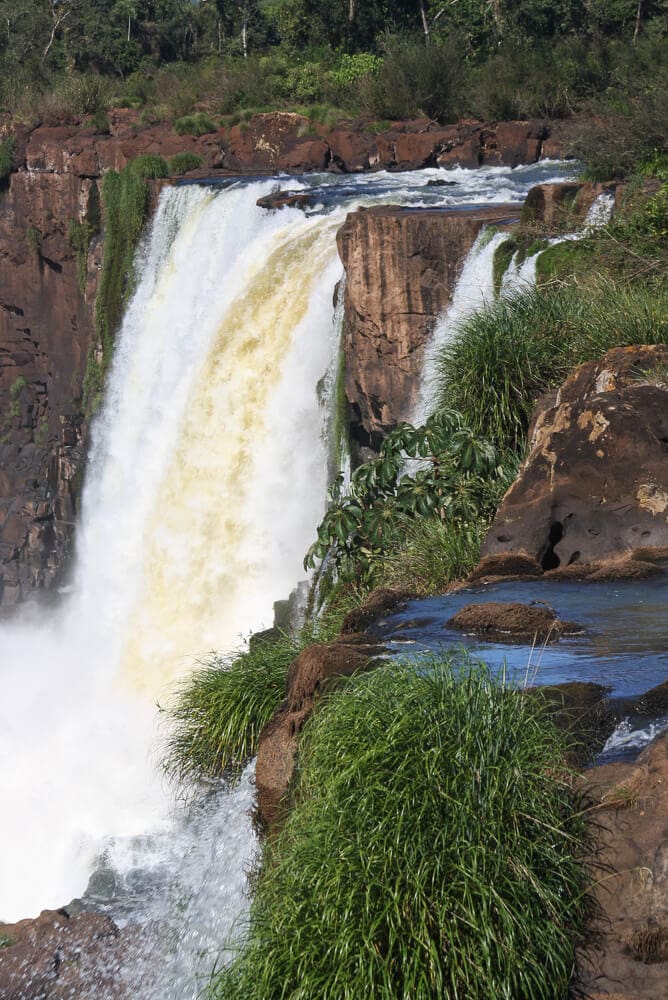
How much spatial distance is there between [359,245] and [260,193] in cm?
589

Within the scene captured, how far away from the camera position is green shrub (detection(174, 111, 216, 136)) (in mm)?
24969

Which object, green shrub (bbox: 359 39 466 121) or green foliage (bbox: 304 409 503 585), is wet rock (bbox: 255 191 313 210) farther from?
green foliage (bbox: 304 409 503 585)

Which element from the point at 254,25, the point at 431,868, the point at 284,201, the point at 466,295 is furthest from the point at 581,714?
the point at 254,25

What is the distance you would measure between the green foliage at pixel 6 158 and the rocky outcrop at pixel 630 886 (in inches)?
883

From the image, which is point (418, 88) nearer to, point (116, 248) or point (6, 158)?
point (116, 248)

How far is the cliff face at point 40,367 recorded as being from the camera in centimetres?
2280

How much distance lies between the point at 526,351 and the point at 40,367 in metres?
16.1

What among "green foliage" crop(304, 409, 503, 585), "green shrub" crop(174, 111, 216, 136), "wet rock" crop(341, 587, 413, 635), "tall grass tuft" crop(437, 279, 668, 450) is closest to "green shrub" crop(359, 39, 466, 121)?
"green shrub" crop(174, 111, 216, 136)

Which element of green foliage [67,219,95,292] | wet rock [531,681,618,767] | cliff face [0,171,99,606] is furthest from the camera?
cliff face [0,171,99,606]

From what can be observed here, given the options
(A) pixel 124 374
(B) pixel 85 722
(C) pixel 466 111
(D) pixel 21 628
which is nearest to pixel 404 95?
(C) pixel 466 111

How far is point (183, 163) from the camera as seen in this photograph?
910 inches

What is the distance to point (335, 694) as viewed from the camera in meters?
5.32

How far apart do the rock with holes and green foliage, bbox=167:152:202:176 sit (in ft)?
53.0

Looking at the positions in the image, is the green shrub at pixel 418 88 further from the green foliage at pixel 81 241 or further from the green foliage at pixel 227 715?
the green foliage at pixel 227 715
